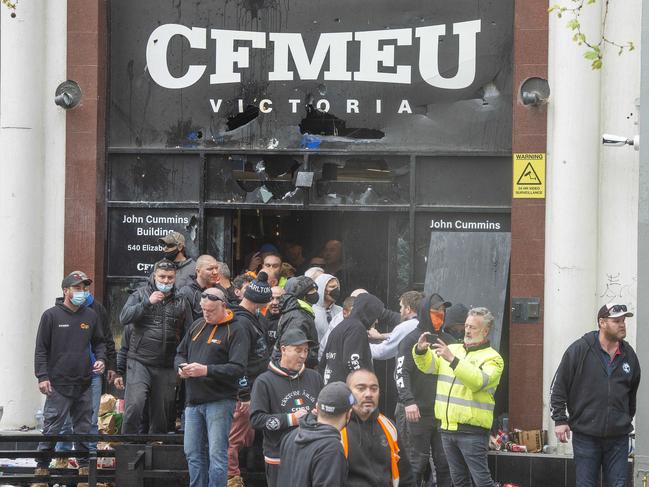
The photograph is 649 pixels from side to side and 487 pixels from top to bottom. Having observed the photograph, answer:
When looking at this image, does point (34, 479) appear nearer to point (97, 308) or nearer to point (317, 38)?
point (97, 308)

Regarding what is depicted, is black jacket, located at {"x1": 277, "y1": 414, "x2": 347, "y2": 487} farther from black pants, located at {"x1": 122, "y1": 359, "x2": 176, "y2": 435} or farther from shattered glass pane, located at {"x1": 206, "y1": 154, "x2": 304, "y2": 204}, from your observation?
shattered glass pane, located at {"x1": 206, "y1": 154, "x2": 304, "y2": 204}

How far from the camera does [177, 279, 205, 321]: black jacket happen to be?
12.1 metres

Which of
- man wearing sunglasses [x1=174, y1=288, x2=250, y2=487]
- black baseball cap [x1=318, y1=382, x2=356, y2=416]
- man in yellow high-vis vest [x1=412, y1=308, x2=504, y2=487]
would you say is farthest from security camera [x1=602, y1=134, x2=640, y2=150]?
black baseball cap [x1=318, y1=382, x2=356, y2=416]

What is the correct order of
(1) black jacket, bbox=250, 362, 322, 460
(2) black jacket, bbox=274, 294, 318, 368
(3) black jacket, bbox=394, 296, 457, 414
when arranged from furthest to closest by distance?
1. (3) black jacket, bbox=394, 296, 457, 414
2. (2) black jacket, bbox=274, 294, 318, 368
3. (1) black jacket, bbox=250, 362, 322, 460

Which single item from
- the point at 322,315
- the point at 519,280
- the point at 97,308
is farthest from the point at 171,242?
the point at 519,280

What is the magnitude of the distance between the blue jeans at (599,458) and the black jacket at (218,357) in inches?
115

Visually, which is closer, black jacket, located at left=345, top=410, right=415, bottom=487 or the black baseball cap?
the black baseball cap

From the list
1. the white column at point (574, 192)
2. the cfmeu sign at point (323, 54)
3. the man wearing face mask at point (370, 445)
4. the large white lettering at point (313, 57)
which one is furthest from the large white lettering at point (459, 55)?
the man wearing face mask at point (370, 445)

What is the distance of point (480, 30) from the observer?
1341 cm

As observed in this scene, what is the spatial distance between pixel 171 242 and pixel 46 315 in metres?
1.57

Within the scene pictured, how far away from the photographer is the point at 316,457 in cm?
730

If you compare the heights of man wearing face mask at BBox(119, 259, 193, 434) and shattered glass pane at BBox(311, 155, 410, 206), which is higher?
shattered glass pane at BBox(311, 155, 410, 206)

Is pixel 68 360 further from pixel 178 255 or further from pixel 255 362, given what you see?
pixel 255 362

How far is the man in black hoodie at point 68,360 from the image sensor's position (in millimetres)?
11914
